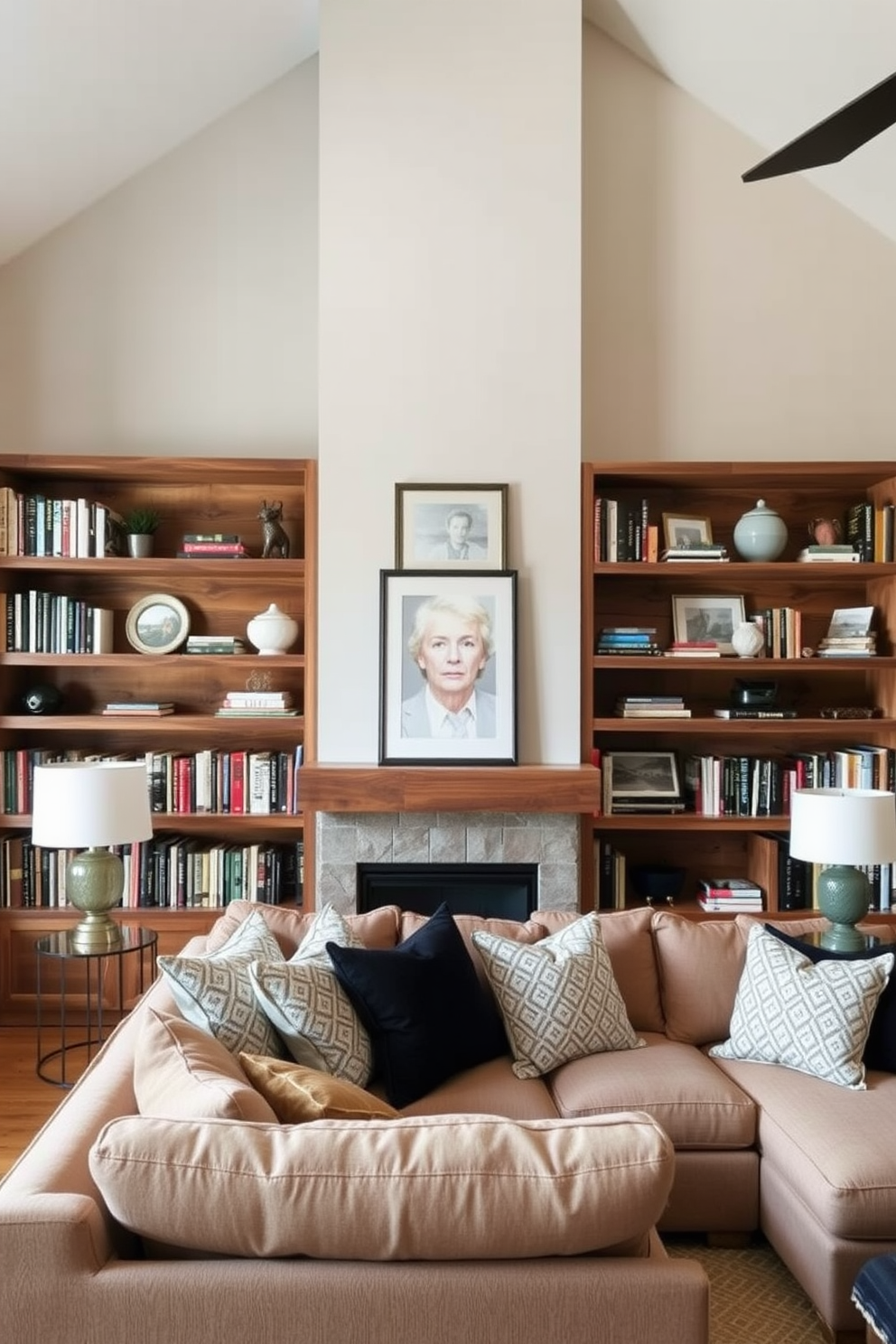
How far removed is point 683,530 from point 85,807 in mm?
2493

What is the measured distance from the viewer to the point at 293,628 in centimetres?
434

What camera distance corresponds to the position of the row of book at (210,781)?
4.24m

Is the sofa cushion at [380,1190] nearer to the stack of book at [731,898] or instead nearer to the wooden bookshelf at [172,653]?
the wooden bookshelf at [172,653]

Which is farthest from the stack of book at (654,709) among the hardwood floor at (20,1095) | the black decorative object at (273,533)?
the hardwood floor at (20,1095)

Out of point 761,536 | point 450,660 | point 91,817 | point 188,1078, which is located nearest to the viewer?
point 188,1078

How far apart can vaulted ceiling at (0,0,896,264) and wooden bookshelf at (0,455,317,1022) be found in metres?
1.17

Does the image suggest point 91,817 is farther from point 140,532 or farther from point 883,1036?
point 883,1036

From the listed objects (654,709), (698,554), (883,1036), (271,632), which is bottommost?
(883,1036)

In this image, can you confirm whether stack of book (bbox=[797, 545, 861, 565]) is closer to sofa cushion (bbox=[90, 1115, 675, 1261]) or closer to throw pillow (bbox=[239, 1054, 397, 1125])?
throw pillow (bbox=[239, 1054, 397, 1125])

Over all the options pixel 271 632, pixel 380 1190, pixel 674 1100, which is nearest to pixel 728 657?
pixel 271 632

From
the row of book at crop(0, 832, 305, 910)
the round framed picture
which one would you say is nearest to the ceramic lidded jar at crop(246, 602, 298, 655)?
the round framed picture

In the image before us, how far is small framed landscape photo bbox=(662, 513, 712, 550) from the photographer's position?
14.2ft

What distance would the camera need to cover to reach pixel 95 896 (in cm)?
359

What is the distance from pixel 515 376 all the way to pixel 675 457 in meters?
0.82
